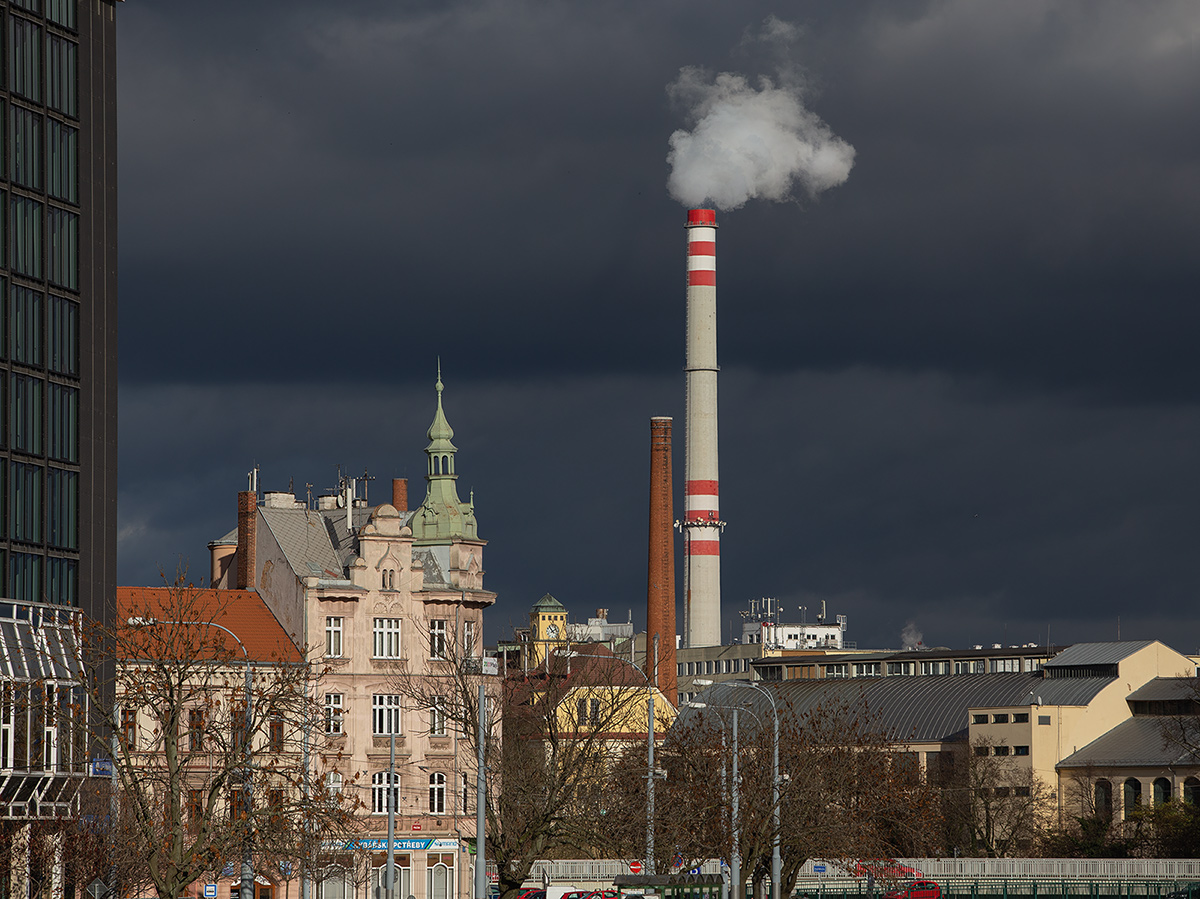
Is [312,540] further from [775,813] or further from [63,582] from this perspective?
[775,813]

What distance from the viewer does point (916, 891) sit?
88.5m

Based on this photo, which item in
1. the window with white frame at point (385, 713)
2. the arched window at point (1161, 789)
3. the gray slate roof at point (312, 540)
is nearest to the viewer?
the window with white frame at point (385, 713)

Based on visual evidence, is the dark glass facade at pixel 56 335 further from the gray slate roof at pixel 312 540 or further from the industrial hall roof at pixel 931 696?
the industrial hall roof at pixel 931 696

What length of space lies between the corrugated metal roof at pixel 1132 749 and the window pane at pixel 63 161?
3526 inches

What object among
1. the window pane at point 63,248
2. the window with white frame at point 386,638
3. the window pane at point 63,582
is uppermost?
the window pane at point 63,248

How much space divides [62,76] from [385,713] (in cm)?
3658

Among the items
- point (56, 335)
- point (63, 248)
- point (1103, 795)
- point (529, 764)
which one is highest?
Answer: point (63, 248)

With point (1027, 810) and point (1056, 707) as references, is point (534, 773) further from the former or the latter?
point (1056, 707)

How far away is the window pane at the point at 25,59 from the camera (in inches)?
2926

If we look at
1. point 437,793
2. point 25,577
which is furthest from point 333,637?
point 25,577

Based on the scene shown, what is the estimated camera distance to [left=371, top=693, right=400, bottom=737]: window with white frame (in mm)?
97938

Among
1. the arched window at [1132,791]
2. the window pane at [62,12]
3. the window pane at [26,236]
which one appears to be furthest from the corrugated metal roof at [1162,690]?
the window pane at [62,12]

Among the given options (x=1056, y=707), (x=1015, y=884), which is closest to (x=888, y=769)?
(x=1015, y=884)

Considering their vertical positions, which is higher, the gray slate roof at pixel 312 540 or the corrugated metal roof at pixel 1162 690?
the gray slate roof at pixel 312 540
